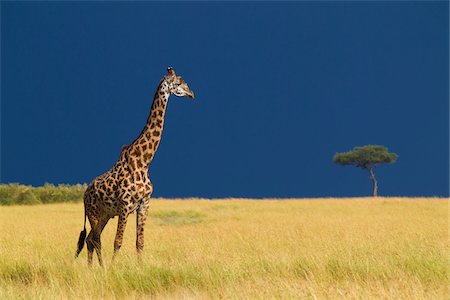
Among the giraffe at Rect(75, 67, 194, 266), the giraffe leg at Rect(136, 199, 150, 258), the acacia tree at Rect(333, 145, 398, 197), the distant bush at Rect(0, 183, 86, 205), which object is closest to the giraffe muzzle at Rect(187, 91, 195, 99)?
the giraffe at Rect(75, 67, 194, 266)

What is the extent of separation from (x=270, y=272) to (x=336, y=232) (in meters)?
9.68

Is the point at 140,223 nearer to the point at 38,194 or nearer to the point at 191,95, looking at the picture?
the point at 191,95

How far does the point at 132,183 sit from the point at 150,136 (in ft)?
3.52

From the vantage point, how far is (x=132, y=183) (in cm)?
958

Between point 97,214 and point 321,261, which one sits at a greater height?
point 97,214

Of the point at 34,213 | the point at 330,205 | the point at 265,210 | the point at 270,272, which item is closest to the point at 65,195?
the point at 34,213

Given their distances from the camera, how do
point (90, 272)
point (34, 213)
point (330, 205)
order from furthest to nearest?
point (330, 205)
point (34, 213)
point (90, 272)

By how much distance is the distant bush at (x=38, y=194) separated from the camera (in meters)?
38.0

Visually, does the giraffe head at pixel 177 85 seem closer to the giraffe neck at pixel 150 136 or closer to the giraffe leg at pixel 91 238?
the giraffe neck at pixel 150 136

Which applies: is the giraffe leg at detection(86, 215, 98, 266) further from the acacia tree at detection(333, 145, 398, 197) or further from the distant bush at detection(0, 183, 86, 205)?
the acacia tree at detection(333, 145, 398, 197)

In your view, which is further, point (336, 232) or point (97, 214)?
point (336, 232)

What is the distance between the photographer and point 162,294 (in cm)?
802

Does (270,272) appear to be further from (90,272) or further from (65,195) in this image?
(65,195)

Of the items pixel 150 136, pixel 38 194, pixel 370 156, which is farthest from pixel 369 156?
pixel 150 136
